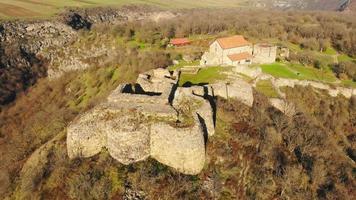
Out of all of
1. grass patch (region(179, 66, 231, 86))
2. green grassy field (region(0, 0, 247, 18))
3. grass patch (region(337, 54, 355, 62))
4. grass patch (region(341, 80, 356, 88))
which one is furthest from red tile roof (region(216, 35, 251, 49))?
green grassy field (region(0, 0, 247, 18))

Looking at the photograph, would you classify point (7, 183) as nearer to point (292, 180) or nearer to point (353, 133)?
point (292, 180)

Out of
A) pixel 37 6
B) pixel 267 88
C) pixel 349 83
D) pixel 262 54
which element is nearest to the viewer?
pixel 267 88

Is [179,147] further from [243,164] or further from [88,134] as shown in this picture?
[88,134]

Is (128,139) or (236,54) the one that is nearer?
(128,139)

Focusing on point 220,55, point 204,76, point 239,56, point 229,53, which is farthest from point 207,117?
point 229,53

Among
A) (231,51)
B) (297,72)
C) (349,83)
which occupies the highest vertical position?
(231,51)

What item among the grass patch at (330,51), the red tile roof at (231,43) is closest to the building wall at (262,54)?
the red tile roof at (231,43)

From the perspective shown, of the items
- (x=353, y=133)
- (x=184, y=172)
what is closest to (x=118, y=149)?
(x=184, y=172)

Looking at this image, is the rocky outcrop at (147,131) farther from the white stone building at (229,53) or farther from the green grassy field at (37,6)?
the green grassy field at (37,6)
